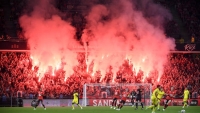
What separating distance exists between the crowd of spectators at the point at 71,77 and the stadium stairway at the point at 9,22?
2186mm

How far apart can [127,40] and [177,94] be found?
21.7ft

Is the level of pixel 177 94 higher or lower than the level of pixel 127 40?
lower

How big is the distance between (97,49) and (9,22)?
818 centimetres

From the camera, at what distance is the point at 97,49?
3997 cm

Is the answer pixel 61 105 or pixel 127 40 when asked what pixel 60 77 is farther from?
pixel 127 40

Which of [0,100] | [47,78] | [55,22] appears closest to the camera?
[0,100]

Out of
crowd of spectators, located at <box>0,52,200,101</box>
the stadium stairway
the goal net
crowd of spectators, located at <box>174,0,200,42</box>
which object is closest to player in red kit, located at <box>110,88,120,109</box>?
the goal net

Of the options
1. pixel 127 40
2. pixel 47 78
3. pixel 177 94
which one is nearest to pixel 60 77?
pixel 47 78

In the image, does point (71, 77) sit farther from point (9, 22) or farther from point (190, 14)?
point (190, 14)

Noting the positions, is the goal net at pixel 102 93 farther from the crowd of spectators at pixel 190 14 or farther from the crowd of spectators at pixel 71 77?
the crowd of spectators at pixel 190 14

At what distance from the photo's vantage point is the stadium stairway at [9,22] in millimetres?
40150

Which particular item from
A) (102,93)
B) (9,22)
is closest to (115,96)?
(102,93)

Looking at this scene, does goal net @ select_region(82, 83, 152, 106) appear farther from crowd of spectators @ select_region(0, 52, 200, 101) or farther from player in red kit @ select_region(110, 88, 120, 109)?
crowd of spectators @ select_region(0, 52, 200, 101)

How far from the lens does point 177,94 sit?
1490 inches
